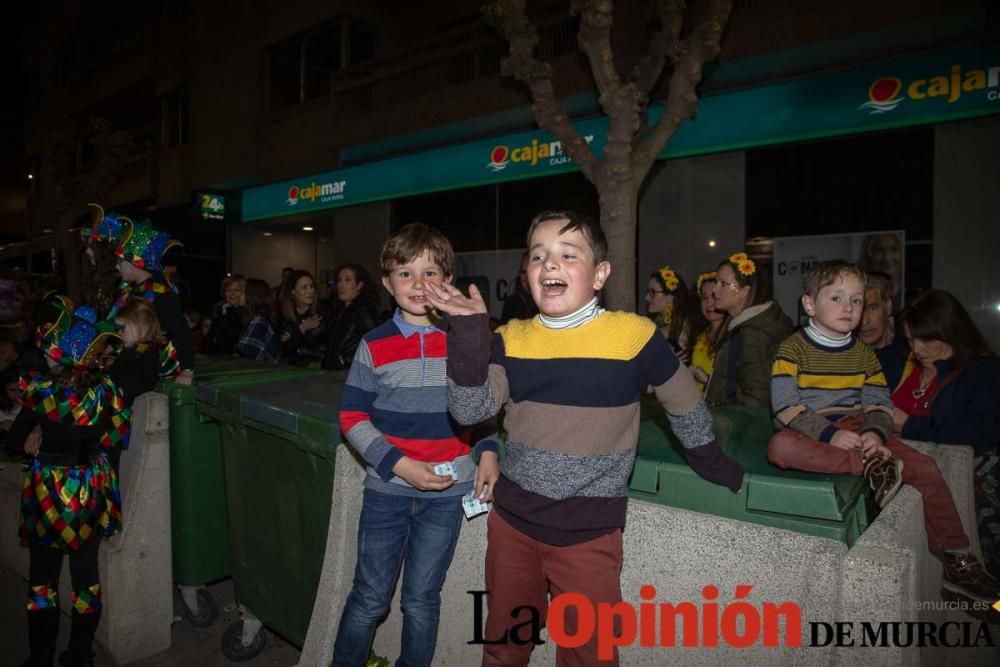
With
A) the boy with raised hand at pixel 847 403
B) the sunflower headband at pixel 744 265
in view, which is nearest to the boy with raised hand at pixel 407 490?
the boy with raised hand at pixel 847 403

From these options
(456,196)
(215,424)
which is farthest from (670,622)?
(456,196)

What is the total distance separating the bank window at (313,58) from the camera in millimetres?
14430

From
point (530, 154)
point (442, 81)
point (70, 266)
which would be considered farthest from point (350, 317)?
point (70, 266)

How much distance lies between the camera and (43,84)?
2573 centimetres

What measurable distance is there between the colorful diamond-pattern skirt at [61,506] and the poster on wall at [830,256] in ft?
23.1

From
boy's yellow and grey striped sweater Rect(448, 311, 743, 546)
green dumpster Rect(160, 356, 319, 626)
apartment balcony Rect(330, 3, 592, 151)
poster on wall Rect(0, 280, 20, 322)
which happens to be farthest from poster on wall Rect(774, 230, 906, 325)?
poster on wall Rect(0, 280, 20, 322)

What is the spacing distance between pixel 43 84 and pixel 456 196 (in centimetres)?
2472

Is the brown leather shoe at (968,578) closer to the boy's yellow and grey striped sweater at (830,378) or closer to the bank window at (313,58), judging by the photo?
the boy's yellow and grey striped sweater at (830,378)

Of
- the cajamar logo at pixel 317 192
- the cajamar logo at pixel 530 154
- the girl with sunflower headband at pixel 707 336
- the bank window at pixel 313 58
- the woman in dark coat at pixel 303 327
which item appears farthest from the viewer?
the bank window at pixel 313 58

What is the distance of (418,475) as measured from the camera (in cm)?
205

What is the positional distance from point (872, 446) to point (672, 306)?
3206 mm

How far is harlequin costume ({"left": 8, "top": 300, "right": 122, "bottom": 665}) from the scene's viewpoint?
9.56 feet

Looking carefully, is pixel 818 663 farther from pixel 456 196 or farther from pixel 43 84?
pixel 43 84

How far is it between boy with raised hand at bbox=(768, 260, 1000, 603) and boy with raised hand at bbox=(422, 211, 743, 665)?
54cm
